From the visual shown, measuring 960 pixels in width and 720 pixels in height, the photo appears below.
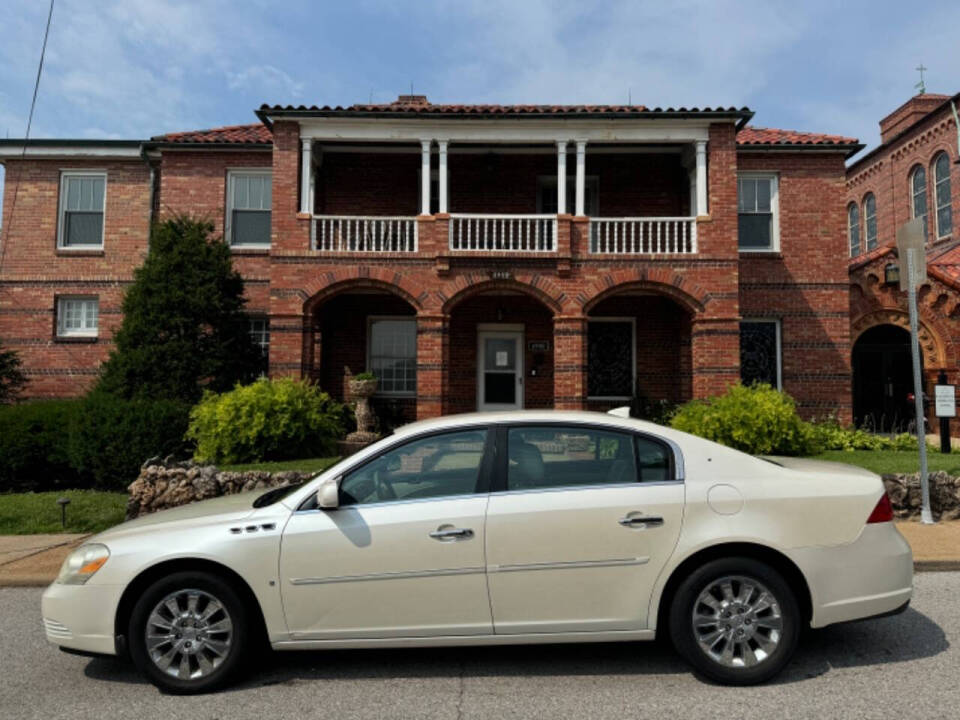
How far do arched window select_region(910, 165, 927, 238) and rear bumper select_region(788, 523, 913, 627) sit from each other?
23.0m

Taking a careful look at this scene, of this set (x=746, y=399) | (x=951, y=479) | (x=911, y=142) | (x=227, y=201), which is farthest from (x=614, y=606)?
(x=911, y=142)

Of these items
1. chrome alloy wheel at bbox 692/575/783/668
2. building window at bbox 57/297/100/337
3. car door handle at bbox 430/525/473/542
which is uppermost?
building window at bbox 57/297/100/337

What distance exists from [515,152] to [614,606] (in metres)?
12.3

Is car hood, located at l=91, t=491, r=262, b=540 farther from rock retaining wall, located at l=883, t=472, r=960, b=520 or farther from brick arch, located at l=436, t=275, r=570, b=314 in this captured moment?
brick arch, located at l=436, t=275, r=570, b=314

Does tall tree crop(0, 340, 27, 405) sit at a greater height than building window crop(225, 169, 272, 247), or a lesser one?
lesser

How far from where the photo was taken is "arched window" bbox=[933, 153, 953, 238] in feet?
70.3

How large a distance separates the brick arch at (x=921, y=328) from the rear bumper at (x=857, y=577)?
1333 cm

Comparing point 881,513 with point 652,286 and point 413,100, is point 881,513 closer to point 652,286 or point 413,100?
point 652,286

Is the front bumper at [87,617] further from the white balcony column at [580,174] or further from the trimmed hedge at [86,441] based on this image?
the white balcony column at [580,174]

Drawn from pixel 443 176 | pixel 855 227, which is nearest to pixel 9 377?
pixel 443 176

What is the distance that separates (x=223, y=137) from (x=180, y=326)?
20.4 feet

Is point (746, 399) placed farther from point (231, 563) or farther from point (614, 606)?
point (231, 563)

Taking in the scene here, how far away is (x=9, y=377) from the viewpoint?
49.0 feet

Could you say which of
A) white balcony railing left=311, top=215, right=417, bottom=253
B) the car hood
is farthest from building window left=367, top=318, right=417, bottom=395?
the car hood
